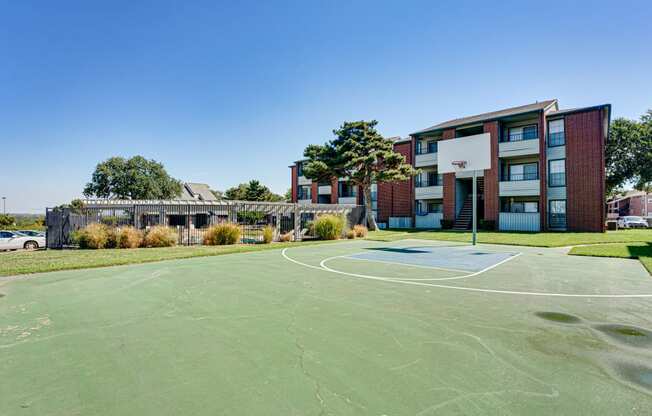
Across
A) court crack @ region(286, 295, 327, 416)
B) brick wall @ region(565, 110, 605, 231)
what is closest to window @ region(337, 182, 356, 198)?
brick wall @ region(565, 110, 605, 231)

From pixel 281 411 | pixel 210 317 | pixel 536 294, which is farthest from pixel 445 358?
pixel 536 294

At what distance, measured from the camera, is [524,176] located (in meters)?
26.8

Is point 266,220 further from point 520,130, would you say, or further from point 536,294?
point 520,130

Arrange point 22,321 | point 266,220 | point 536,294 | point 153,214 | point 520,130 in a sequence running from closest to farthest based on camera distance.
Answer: point 22,321 < point 536,294 < point 153,214 < point 266,220 < point 520,130

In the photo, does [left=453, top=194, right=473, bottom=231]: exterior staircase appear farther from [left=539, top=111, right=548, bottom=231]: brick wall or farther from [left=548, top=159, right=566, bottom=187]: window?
[left=548, top=159, right=566, bottom=187]: window

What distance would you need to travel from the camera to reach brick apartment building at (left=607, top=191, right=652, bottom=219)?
60216mm

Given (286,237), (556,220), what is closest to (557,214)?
(556,220)

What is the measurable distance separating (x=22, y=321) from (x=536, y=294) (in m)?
8.90

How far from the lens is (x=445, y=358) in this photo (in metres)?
3.47

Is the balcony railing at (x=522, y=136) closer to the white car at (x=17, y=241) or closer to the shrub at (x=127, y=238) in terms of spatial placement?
the shrub at (x=127, y=238)

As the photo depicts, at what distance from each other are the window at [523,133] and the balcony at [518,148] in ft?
1.73

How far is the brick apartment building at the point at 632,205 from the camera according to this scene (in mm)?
60216

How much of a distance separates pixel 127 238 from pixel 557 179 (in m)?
29.4

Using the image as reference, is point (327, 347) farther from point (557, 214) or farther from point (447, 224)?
point (557, 214)
